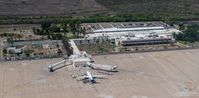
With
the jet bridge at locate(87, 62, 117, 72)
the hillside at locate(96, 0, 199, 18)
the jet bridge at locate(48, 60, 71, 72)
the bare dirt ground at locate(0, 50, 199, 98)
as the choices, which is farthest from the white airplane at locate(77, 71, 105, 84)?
the hillside at locate(96, 0, 199, 18)

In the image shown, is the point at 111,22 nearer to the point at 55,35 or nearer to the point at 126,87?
the point at 55,35

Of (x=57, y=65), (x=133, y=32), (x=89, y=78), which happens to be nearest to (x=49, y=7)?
(x=133, y=32)

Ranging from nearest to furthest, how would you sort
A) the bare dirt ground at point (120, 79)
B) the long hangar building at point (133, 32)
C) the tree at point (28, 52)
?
the bare dirt ground at point (120, 79) → the tree at point (28, 52) → the long hangar building at point (133, 32)

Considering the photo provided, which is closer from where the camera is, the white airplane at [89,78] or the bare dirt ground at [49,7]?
the white airplane at [89,78]

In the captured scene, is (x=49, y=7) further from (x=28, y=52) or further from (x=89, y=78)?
(x=89, y=78)

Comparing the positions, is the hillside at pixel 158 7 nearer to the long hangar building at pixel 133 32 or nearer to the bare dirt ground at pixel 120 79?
the long hangar building at pixel 133 32

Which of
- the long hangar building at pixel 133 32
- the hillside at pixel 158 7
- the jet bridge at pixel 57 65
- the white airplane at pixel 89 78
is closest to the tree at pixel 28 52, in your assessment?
the jet bridge at pixel 57 65
